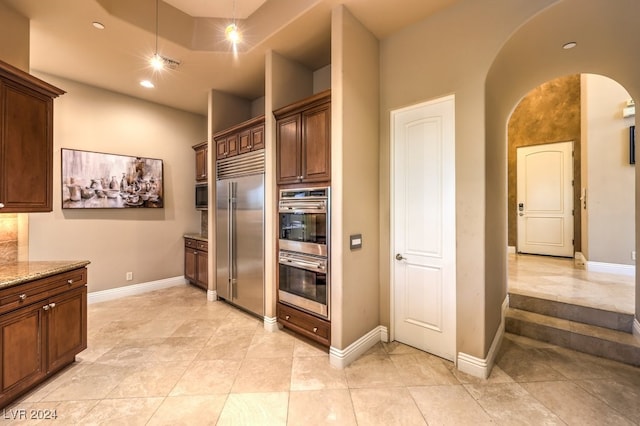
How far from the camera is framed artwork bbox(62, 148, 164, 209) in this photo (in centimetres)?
381

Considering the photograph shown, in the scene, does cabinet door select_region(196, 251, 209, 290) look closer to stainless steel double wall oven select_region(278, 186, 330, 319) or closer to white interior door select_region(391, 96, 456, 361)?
stainless steel double wall oven select_region(278, 186, 330, 319)

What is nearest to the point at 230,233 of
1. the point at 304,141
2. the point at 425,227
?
the point at 304,141

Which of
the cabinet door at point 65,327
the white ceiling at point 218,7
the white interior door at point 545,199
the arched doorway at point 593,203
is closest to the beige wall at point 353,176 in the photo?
the white ceiling at point 218,7

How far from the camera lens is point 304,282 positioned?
2863 millimetres

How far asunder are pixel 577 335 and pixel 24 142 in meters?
5.40

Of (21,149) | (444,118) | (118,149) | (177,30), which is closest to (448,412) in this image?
(444,118)

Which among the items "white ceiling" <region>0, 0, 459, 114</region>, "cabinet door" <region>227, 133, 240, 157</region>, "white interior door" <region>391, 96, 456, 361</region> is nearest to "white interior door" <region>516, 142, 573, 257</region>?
"white interior door" <region>391, 96, 456, 361</region>

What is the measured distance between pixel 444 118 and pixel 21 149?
373 centimetres

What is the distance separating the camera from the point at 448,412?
186 cm

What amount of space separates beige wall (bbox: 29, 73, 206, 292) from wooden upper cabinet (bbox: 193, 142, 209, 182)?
179 millimetres

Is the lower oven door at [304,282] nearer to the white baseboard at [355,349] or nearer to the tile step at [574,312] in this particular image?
A: the white baseboard at [355,349]

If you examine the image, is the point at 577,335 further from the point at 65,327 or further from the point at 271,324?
the point at 65,327

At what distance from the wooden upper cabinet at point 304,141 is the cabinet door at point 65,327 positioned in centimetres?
220

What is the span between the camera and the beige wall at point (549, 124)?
536 centimetres
